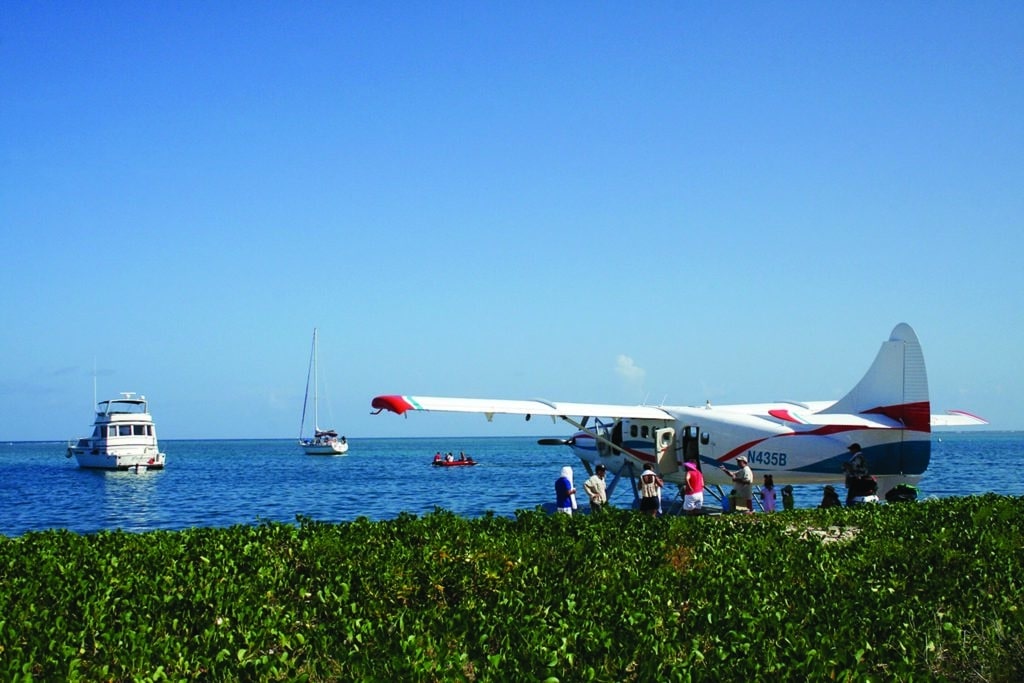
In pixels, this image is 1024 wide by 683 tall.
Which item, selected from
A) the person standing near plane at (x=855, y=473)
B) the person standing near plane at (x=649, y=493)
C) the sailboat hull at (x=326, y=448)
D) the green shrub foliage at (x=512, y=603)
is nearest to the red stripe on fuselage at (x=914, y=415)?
the person standing near plane at (x=855, y=473)

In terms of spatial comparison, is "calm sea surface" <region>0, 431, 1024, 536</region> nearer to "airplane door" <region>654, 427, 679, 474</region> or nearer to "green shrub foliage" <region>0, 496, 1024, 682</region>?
"airplane door" <region>654, 427, 679, 474</region>

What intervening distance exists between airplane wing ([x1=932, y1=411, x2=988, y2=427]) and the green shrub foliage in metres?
18.2

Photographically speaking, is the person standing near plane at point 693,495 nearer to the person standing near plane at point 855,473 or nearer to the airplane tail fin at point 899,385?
the person standing near plane at point 855,473

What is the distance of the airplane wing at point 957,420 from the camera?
92.5 ft

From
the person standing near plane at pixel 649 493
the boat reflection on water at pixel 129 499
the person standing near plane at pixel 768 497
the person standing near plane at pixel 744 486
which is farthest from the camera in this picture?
the boat reflection on water at pixel 129 499

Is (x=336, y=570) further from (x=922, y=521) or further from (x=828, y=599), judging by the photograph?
(x=922, y=521)

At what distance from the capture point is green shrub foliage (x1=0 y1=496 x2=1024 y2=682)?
596 cm

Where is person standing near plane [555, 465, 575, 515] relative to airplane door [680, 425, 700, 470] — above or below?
below

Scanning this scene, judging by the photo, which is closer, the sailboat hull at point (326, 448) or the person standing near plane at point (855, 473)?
the person standing near plane at point (855, 473)

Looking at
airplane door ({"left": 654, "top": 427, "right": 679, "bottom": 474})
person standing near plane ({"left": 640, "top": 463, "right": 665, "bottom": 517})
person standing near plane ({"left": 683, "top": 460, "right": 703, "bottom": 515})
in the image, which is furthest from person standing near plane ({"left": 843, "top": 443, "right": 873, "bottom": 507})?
airplane door ({"left": 654, "top": 427, "right": 679, "bottom": 474})

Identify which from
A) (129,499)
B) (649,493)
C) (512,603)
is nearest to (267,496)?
(129,499)

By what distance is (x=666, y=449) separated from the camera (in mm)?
25906

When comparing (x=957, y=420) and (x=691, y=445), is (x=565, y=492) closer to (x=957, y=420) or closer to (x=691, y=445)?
(x=691, y=445)

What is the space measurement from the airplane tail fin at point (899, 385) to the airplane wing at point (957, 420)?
597 cm
